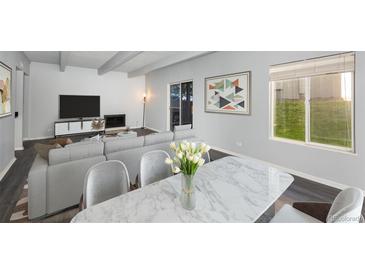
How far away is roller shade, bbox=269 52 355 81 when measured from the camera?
8.48ft

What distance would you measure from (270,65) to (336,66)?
3.38 feet

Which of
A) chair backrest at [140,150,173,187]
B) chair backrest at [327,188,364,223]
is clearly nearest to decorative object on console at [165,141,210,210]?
chair backrest at [140,150,173,187]

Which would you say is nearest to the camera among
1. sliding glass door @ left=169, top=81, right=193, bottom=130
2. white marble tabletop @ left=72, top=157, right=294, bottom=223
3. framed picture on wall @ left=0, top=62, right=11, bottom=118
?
white marble tabletop @ left=72, top=157, right=294, bottom=223

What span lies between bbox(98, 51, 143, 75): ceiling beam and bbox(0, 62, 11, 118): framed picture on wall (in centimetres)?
233

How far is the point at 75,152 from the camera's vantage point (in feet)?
7.04

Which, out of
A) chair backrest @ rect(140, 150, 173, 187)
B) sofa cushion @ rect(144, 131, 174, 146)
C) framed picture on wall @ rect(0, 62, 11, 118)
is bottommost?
chair backrest @ rect(140, 150, 173, 187)

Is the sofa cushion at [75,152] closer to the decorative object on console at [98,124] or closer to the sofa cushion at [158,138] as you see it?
the sofa cushion at [158,138]

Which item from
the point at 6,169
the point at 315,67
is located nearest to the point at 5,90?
the point at 6,169

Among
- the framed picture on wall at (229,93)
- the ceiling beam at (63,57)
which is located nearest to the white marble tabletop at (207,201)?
the framed picture on wall at (229,93)

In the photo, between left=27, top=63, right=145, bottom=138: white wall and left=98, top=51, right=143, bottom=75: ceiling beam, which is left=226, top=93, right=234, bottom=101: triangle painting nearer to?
left=98, top=51, right=143, bottom=75: ceiling beam

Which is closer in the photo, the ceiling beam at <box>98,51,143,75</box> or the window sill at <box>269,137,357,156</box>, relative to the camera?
the window sill at <box>269,137,357,156</box>

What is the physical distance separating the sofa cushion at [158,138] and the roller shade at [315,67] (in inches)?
87.9

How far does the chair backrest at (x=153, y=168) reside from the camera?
1.76 m
